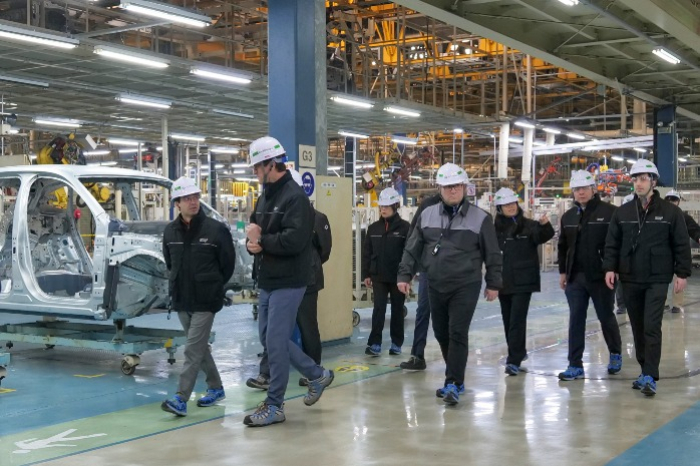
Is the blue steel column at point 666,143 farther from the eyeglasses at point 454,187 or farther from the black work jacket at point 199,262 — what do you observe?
the black work jacket at point 199,262

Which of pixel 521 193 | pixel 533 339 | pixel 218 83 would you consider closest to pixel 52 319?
pixel 533 339

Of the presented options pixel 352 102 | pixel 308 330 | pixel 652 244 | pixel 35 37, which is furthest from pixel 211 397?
pixel 352 102

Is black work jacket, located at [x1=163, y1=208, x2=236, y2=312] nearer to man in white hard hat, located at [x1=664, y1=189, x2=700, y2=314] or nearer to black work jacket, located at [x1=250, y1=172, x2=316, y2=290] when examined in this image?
black work jacket, located at [x1=250, y1=172, x2=316, y2=290]

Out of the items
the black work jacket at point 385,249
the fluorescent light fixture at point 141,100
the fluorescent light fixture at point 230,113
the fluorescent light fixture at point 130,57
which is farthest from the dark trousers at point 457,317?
the fluorescent light fixture at point 230,113

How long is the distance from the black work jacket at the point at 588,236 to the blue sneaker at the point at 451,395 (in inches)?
71.6

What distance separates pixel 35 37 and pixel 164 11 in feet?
9.30

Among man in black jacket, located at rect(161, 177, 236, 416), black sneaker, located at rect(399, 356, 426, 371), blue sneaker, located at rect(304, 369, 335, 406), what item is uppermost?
man in black jacket, located at rect(161, 177, 236, 416)

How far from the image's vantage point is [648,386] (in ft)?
23.2

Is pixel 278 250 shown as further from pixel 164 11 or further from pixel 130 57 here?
pixel 130 57

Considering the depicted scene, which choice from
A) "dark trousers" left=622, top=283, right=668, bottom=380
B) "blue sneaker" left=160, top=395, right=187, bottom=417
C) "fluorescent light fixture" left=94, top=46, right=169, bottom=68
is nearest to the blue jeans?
"blue sneaker" left=160, top=395, right=187, bottom=417

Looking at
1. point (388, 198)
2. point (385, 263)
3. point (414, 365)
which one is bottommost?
point (414, 365)

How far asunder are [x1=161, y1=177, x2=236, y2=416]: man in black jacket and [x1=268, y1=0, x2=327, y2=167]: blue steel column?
8.83ft

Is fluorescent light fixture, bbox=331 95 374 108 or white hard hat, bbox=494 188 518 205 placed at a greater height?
fluorescent light fixture, bbox=331 95 374 108

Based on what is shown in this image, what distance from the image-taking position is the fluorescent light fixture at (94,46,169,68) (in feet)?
45.7
